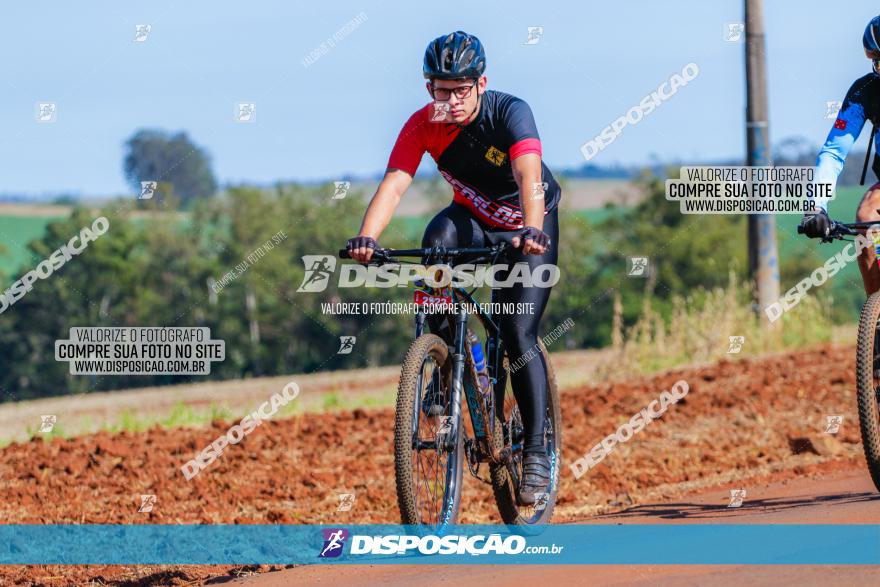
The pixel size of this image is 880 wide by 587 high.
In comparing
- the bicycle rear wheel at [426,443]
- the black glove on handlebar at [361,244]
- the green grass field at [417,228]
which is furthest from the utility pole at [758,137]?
the green grass field at [417,228]

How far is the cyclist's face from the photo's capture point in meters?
6.20

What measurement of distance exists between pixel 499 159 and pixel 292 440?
17.4 feet

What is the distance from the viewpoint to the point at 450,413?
604 centimetres

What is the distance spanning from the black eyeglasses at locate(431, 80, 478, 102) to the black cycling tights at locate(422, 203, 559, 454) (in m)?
0.60

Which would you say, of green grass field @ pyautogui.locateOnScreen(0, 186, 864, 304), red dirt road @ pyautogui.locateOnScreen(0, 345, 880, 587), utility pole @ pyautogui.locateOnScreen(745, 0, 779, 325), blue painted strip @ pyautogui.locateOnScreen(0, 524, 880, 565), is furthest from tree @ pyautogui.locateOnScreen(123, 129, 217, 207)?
blue painted strip @ pyautogui.locateOnScreen(0, 524, 880, 565)

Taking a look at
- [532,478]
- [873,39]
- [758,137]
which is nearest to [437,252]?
[532,478]

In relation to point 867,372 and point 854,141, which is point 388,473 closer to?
point 867,372

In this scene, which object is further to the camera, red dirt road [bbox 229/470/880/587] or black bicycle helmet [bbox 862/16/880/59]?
black bicycle helmet [bbox 862/16/880/59]

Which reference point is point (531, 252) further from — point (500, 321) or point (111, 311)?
point (111, 311)

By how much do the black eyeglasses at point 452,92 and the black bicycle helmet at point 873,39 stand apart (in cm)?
243

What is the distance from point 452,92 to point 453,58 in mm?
187

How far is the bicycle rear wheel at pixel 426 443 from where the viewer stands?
570cm

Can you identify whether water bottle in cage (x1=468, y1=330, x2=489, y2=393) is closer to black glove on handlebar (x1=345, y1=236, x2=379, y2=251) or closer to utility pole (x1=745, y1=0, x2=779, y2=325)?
black glove on handlebar (x1=345, y1=236, x2=379, y2=251)

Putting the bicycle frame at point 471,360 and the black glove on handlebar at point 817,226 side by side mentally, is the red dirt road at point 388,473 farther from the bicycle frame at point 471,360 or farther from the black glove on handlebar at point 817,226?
the black glove on handlebar at point 817,226
